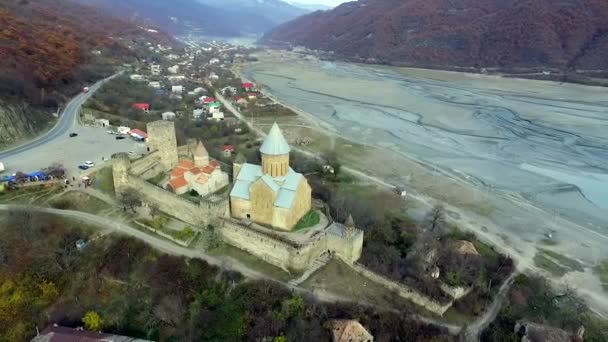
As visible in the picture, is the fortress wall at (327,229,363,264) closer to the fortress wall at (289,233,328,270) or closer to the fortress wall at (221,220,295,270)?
the fortress wall at (289,233,328,270)

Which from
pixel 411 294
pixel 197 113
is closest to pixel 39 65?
pixel 197 113

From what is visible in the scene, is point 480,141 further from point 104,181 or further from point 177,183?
point 104,181

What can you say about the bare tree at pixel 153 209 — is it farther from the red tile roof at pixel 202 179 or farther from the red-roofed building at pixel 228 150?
the red-roofed building at pixel 228 150

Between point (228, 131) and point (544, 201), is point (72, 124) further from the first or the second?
point (544, 201)

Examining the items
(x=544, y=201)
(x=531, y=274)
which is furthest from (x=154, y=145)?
(x=544, y=201)

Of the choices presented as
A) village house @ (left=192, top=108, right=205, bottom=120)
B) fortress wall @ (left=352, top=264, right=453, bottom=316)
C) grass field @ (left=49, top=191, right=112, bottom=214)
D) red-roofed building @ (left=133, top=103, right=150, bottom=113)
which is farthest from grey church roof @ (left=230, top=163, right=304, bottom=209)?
village house @ (left=192, top=108, right=205, bottom=120)
